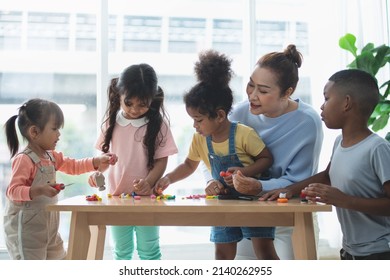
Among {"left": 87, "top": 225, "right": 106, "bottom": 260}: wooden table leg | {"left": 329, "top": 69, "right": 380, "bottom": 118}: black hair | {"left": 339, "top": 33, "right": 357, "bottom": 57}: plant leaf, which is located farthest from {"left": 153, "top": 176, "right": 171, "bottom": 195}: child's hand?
{"left": 339, "top": 33, "right": 357, "bottom": 57}: plant leaf

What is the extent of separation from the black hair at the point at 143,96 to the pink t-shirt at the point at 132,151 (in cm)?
2

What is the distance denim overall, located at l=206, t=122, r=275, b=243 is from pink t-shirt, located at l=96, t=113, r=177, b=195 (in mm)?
200

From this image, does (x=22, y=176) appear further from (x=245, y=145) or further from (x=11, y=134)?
(x=245, y=145)

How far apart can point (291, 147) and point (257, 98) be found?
0.22 m

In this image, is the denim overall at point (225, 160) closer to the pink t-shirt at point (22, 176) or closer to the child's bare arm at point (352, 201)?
the child's bare arm at point (352, 201)

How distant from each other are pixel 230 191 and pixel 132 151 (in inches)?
17.2

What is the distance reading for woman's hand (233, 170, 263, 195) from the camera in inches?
69.4

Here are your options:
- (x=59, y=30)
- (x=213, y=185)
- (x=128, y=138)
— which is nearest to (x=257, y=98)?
(x=213, y=185)

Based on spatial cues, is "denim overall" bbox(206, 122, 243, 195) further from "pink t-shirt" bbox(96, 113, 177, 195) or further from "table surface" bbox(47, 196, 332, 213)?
"table surface" bbox(47, 196, 332, 213)

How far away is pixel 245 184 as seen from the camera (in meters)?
1.78

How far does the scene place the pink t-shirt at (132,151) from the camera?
2131mm

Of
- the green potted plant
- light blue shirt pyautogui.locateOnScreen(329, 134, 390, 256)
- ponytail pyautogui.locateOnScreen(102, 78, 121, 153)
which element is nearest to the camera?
light blue shirt pyautogui.locateOnScreen(329, 134, 390, 256)

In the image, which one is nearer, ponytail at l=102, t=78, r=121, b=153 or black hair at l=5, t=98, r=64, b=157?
black hair at l=5, t=98, r=64, b=157
